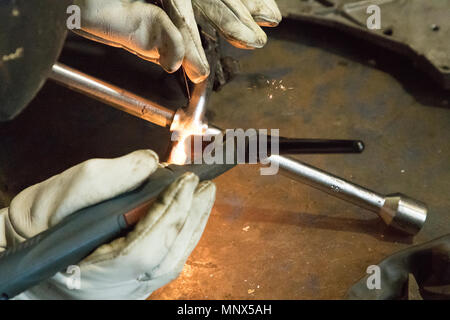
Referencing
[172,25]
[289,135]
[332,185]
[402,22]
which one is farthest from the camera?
[402,22]

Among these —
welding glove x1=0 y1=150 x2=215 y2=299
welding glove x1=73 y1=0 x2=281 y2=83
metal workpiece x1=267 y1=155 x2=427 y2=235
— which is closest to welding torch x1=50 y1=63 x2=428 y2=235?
metal workpiece x1=267 y1=155 x2=427 y2=235

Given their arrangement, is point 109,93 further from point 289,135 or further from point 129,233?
point 129,233

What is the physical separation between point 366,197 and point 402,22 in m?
0.81

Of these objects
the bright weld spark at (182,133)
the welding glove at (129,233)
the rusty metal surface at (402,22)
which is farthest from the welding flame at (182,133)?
the rusty metal surface at (402,22)

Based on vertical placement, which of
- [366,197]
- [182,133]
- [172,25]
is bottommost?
[366,197]

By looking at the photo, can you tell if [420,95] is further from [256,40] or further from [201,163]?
[201,163]

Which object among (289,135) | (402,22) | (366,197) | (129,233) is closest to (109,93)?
(289,135)

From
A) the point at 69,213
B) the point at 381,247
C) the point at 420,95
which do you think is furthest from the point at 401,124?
the point at 69,213

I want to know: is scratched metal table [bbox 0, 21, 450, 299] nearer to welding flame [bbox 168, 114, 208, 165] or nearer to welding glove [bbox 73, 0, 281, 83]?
welding flame [bbox 168, 114, 208, 165]

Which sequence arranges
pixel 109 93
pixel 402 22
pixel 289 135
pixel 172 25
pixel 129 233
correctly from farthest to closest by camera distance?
pixel 402 22 → pixel 289 135 → pixel 109 93 → pixel 172 25 → pixel 129 233

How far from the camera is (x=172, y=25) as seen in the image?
100cm

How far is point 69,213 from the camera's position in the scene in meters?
0.79

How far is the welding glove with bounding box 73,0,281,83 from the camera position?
1020 millimetres
